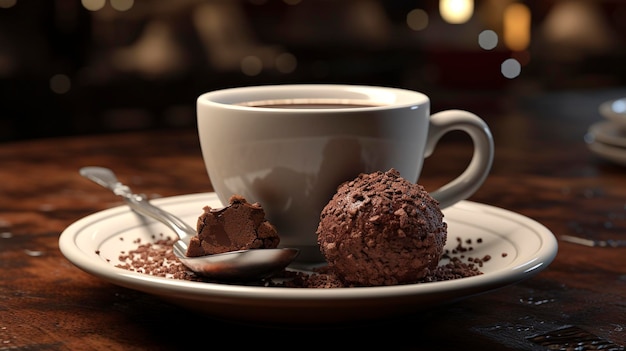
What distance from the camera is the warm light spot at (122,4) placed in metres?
3.07

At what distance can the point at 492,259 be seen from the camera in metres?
0.68

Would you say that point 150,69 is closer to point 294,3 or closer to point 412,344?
point 294,3

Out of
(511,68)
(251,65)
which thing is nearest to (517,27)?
(511,68)

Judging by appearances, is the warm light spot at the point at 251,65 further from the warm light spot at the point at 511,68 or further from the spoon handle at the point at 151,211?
the spoon handle at the point at 151,211

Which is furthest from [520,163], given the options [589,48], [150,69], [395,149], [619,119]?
[589,48]

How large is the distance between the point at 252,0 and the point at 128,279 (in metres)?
2.93

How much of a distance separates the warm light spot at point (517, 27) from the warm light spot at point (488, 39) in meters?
0.07

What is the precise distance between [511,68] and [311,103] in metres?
3.12

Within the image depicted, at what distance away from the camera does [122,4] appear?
121 inches

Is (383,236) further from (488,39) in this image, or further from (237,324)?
(488,39)

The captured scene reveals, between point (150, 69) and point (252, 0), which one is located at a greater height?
point (252, 0)

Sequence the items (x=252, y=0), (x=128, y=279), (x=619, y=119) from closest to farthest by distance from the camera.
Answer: (x=128, y=279) → (x=619, y=119) → (x=252, y=0)

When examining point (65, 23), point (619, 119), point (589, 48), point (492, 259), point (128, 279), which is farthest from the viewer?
point (589, 48)

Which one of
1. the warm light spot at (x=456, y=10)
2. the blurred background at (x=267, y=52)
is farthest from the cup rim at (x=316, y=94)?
the warm light spot at (x=456, y=10)
